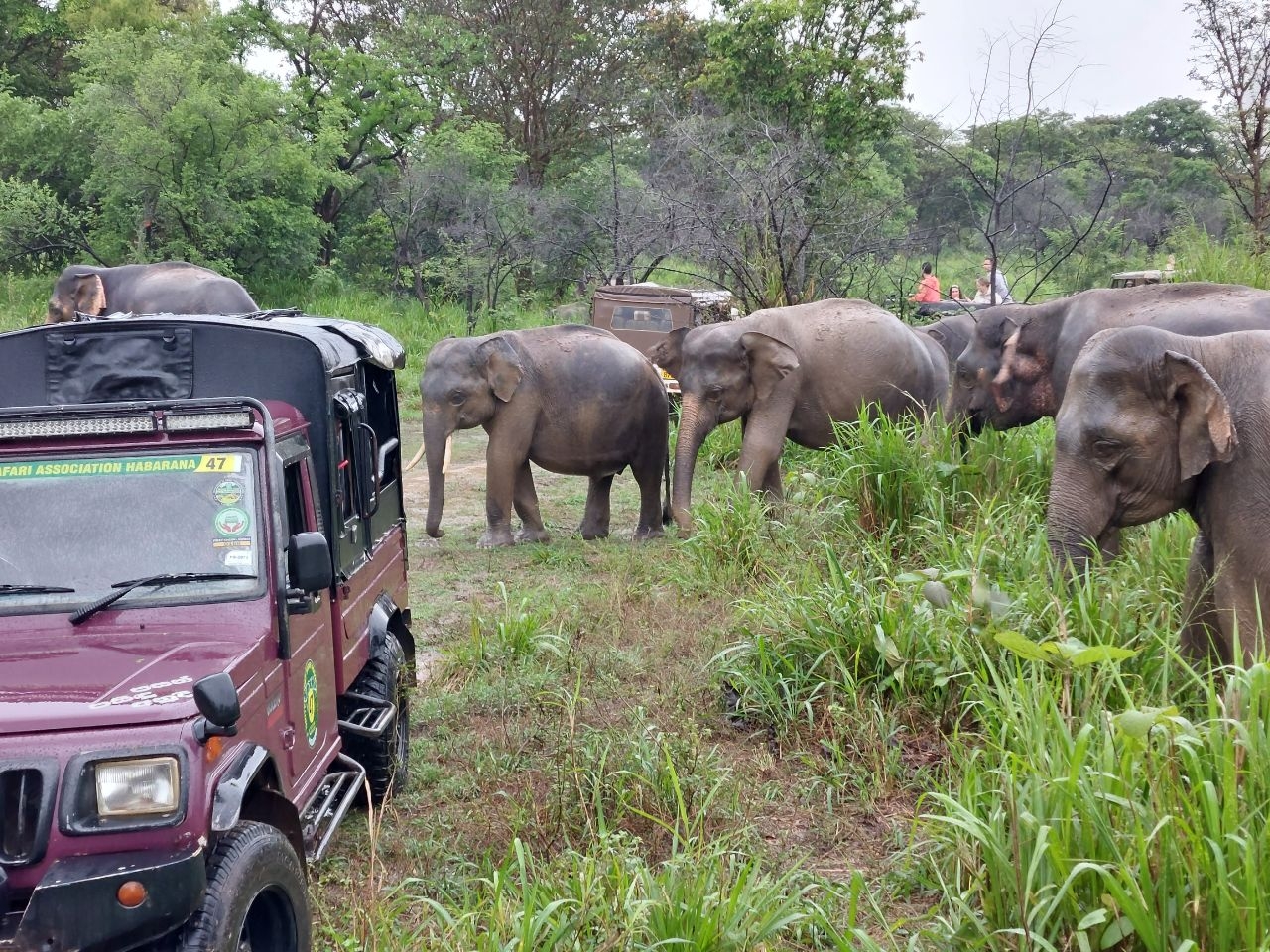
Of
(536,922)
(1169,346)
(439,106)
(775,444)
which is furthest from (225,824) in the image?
(439,106)

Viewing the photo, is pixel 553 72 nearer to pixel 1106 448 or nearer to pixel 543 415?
pixel 543 415

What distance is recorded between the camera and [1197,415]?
443 centimetres

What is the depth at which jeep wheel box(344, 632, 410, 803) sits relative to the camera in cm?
478

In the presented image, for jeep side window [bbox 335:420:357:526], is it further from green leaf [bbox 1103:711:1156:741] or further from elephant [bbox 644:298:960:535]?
elephant [bbox 644:298:960:535]

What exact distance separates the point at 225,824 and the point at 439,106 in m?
24.8

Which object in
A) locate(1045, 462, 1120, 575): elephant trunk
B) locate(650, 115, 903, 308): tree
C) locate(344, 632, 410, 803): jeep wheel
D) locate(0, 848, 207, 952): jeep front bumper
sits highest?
locate(650, 115, 903, 308): tree

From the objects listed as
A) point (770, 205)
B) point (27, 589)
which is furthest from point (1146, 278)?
point (27, 589)

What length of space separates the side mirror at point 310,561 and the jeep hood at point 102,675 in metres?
0.23

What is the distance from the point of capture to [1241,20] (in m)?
12.0

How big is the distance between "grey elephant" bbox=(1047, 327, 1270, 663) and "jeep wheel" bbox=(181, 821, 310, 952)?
2.85 meters

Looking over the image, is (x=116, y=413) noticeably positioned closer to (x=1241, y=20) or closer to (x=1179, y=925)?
(x=1179, y=925)

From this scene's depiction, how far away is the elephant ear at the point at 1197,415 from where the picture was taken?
4.32 metres

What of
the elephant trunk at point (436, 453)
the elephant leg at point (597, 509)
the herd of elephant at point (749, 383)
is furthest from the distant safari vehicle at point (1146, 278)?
the elephant trunk at point (436, 453)

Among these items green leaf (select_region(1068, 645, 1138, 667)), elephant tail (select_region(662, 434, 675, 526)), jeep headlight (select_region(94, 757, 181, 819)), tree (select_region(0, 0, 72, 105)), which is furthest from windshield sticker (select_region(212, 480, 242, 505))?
tree (select_region(0, 0, 72, 105))
